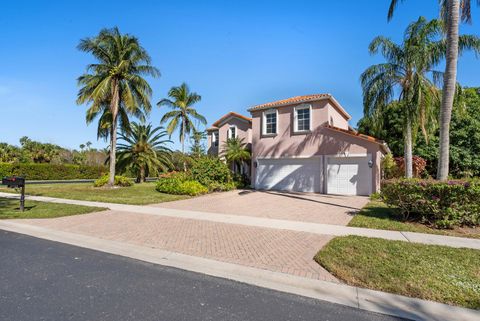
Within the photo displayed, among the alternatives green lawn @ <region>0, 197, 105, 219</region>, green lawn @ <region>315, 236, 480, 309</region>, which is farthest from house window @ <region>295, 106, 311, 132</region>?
green lawn @ <region>0, 197, 105, 219</region>

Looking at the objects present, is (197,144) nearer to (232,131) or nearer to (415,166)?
(232,131)

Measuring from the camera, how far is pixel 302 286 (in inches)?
157

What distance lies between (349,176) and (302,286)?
13045 mm

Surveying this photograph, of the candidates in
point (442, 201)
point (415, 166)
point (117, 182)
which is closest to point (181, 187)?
point (117, 182)

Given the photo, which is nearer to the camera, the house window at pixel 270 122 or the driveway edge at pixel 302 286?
the driveway edge at pixel 302 286

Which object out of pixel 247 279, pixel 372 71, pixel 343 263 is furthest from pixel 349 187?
A: pixel 247 279

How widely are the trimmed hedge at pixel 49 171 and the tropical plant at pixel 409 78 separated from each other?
2701 cm

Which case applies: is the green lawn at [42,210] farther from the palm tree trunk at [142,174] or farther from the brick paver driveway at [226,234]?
the palm tree trunk at [142,174]

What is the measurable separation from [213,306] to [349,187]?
14.1m

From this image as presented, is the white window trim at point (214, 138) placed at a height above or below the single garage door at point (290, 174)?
above

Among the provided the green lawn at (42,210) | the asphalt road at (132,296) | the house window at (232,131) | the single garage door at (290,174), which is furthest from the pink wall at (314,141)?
the asphalt road at (132,296)

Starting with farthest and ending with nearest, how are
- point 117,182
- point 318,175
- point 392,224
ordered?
point 117,182
point 318,175
point 392,224

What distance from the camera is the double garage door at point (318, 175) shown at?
606 inches

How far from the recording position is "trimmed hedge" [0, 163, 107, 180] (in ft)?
95.7
